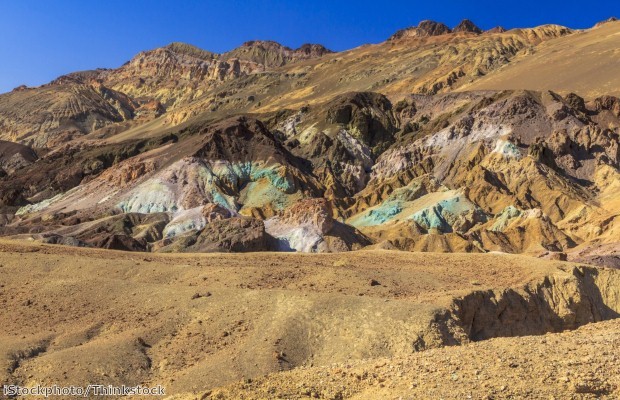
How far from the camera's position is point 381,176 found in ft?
Result: 311

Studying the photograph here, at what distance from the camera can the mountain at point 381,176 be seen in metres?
59.2

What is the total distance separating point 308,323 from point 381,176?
252 feet

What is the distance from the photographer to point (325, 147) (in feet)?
329

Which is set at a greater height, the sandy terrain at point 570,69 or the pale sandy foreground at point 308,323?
the sandy terrain at point 570,69

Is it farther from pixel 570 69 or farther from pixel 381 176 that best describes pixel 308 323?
pixel 570 69

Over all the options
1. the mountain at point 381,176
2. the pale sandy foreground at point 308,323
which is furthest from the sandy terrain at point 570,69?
the pale sandy foreground at point 308,323

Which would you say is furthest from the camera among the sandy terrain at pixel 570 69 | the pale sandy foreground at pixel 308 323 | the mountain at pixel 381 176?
the sandy terrain at pixel 570 69

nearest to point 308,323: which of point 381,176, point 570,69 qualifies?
point 381,176

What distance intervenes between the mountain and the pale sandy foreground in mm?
16760

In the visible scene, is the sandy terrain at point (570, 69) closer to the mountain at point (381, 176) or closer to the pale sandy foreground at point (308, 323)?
the mountain at point (381, 176)

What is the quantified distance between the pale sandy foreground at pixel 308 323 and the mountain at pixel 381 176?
16760mm

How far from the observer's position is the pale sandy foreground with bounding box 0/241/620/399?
40.1ft

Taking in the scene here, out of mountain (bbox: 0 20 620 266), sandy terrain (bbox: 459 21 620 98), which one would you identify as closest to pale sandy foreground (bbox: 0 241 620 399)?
mountain (bbox: 0 20 620 266)

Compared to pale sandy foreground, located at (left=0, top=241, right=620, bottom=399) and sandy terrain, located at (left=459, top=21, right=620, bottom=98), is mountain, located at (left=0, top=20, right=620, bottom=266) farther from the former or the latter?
pale sandy foreground, located at (left=0, top=241, right=620, bottom=399)
